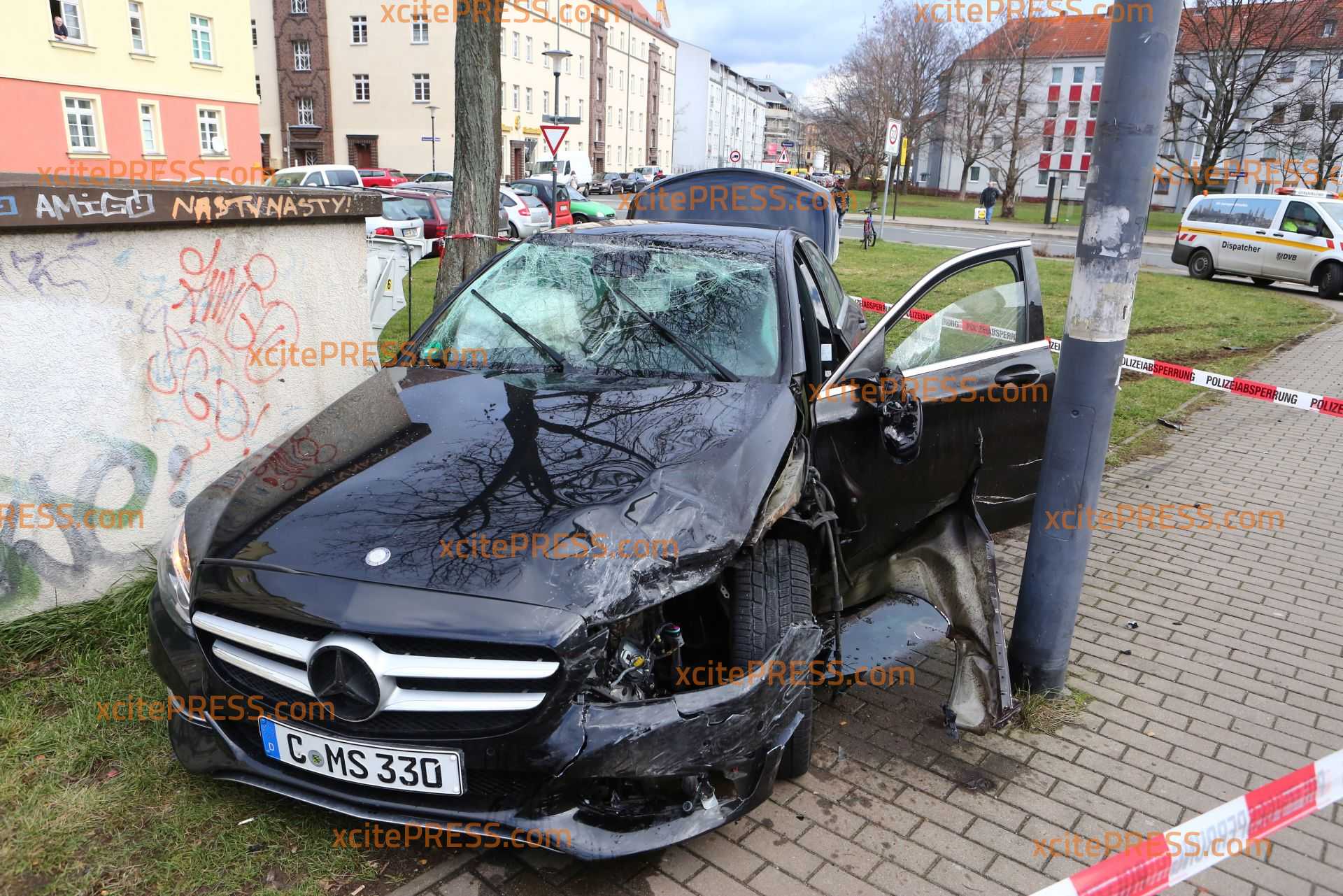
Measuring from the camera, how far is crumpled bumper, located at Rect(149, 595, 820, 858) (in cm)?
246

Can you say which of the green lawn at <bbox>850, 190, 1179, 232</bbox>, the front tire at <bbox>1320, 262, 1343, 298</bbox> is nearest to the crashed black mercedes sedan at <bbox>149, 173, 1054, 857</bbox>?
the front tire at <bbox>1320, 262, 1343, 298</bbox>

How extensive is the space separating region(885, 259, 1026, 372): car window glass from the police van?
16830mm

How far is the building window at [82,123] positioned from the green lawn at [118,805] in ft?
103

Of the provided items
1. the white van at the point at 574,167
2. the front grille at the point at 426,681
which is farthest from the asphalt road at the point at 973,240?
the front grille at the point at 426,681

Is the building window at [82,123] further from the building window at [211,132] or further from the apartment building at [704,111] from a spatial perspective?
the apartment building at [704,111]

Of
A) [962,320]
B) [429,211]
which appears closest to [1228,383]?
[962,320]

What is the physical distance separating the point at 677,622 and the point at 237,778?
Result: 1353 millimetres

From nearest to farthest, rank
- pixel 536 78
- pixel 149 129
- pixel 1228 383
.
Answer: pixel 1228 383 → pixel 149 129 → pixel 536 78

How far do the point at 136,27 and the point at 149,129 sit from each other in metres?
3.19

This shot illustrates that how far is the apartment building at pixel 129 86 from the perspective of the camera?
2742cm

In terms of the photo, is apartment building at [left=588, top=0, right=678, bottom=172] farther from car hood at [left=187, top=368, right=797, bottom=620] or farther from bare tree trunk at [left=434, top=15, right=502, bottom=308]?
car hood at [left=187, top=368, right=797, bottom=620]

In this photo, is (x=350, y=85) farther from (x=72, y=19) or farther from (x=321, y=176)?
(x=321, y=176)

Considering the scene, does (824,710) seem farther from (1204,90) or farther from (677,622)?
(1204,90)

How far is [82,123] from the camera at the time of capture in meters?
29.5
